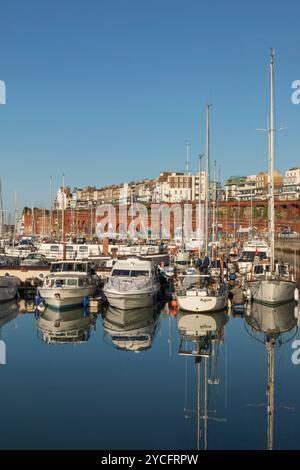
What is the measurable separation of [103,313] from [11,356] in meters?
10.1

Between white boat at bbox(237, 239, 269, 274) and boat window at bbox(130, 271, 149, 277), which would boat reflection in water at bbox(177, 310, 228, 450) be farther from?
white boat at bbox(237, 239, 269, 274)

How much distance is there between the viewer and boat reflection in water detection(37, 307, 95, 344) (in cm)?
2705

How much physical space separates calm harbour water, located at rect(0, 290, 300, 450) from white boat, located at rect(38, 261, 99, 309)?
88.8 inches

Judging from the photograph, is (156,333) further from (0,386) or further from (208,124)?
(208,124)

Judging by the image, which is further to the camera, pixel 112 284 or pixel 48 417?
pixel 112 284

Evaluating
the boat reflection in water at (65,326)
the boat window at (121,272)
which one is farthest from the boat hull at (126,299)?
the boat window at (121,272)

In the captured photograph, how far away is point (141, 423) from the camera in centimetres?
1559

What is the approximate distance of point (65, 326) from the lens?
2975 cm

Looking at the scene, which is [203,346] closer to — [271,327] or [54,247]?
[271,327]

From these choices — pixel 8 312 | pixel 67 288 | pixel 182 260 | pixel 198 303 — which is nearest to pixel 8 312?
pixel 8 312

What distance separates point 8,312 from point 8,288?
113 inches

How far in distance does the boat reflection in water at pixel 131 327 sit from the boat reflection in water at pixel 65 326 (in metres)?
0.99

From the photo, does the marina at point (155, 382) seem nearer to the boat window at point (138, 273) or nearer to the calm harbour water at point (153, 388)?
the calm harbour water at point (153, 388)
